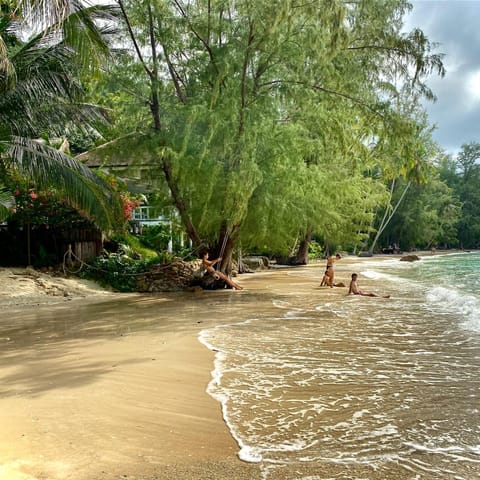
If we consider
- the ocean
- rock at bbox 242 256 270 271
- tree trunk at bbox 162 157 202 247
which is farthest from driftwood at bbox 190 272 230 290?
rock at bbox 242 256 270 271

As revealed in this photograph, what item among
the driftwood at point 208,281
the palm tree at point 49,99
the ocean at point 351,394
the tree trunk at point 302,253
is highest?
the palm tree at point 49,99

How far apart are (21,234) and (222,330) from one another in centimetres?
1048

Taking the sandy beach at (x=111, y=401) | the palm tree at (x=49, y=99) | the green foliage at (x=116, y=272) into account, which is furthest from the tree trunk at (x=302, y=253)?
the sandy beach at (x=111, y=401)

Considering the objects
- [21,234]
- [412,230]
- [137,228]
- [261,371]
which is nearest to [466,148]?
[412,230]

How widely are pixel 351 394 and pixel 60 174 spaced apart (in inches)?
350

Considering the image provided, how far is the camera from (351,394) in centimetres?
520

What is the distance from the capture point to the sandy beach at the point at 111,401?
3.54 metres

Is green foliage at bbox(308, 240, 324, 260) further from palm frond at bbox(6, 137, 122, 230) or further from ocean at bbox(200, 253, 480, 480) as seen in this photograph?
ocean at bbox(200, 253, 480, 480)

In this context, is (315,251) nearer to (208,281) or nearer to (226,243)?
(226,243)

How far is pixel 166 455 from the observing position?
3.73 metres

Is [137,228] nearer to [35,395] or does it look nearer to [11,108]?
[11,108]

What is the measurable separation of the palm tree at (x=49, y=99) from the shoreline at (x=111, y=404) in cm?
336

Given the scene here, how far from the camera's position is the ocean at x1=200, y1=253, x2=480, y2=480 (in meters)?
3.68

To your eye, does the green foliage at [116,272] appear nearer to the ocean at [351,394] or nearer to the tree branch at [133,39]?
the tree branch at [133,39]
